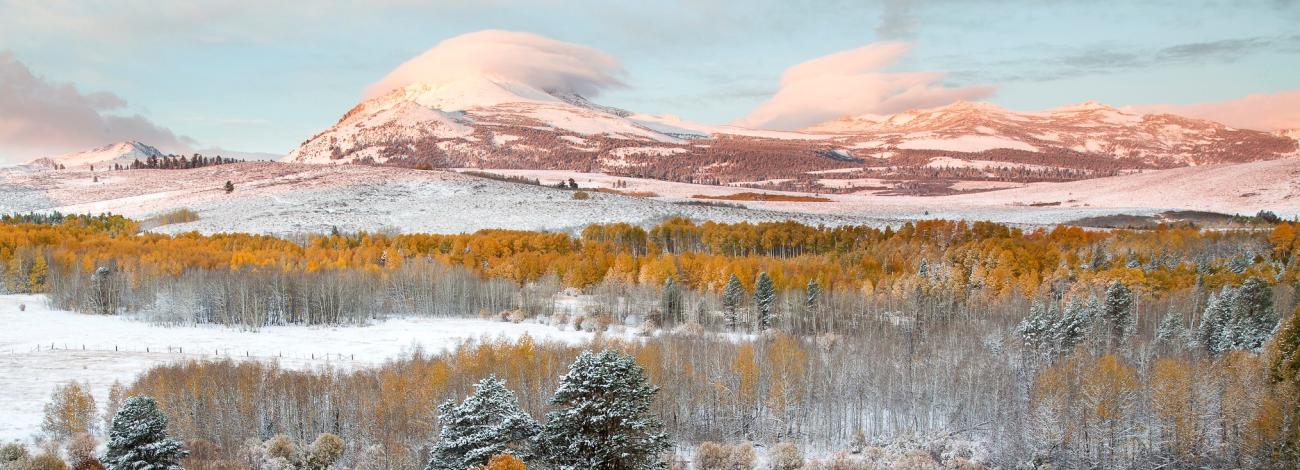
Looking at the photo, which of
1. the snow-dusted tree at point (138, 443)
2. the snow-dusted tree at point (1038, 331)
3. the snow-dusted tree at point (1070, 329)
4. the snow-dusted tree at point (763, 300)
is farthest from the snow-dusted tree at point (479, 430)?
the snow-dusted tree at point (763, 300)

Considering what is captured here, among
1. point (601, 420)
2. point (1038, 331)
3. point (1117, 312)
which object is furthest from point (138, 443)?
point (1117, 312)

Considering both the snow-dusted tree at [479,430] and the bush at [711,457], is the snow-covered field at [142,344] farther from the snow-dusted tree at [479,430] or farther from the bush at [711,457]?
the bush at [711,457]

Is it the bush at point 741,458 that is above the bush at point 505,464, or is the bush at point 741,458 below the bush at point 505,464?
below

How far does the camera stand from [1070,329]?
53875 millimetres

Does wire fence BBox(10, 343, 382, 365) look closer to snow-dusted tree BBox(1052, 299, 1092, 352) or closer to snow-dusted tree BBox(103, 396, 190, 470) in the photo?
snow-dusted tree BBox(103, 396, 190, 470)

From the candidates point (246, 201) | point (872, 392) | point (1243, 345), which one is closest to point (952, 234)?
point (1243, 345)

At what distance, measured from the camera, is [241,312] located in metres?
68.0

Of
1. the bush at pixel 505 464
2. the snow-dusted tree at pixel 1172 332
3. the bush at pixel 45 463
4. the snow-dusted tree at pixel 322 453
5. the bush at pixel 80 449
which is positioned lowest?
the snow-dusted tree at pixel 322 453

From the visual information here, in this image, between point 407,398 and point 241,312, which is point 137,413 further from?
point 241,312

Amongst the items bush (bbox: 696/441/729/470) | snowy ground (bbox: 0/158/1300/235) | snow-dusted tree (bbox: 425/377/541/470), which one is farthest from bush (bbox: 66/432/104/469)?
snowy ground (bbox: 0/158/1300/235)

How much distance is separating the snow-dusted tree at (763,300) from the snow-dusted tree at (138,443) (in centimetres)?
4620

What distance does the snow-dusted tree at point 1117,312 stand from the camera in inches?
2344

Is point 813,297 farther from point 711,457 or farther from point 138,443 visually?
point 138,443

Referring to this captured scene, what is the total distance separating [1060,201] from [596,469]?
496 ft
